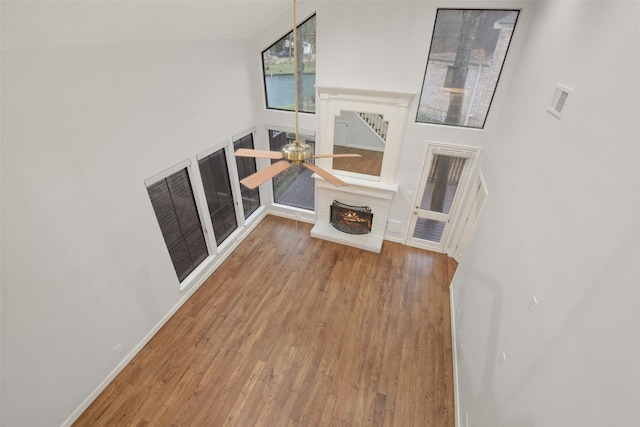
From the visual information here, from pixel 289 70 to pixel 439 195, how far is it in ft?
11.9

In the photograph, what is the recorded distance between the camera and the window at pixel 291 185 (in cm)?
599

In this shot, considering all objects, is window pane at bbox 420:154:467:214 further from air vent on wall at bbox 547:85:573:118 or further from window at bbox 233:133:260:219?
window at bbox 233:133:260:219

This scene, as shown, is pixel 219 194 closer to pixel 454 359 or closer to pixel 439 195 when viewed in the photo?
pixel 439 195

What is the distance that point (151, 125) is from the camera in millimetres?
3398

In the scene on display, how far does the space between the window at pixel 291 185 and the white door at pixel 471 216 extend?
3.18 m

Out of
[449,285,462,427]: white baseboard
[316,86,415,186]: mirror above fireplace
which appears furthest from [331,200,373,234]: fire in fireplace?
[449,285,462,427]: white baseboard

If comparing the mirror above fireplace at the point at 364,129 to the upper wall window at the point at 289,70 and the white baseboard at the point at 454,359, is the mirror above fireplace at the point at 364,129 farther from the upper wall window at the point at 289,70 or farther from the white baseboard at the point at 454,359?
the white baseboard at the point at 454,359

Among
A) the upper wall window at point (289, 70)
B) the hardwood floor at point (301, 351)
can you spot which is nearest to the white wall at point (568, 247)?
the hardwood floor at point (301, 351)

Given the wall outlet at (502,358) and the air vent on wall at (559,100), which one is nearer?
the air vent on wall at (559,100)

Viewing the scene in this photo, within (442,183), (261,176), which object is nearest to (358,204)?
(442,183)

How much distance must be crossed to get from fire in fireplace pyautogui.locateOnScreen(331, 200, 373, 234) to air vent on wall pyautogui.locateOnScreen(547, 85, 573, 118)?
359 cm

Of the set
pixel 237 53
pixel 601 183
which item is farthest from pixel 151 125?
pixel 601 183

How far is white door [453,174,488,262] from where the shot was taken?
459 cm

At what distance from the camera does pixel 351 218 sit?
600 cm
